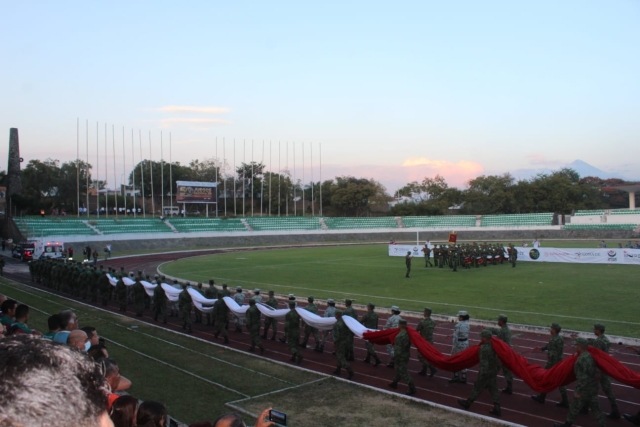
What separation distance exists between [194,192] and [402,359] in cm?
5697

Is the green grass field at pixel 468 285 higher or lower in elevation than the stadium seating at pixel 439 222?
lower

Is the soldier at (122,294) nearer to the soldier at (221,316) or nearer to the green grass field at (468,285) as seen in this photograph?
the soldier at (221,316)

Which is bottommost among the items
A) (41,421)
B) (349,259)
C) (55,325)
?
(349,259)

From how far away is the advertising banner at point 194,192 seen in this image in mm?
63125

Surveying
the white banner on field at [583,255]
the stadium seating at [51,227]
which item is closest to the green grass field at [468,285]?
the white banner on field at [583,255]

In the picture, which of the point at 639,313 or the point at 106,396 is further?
the point at 639,313

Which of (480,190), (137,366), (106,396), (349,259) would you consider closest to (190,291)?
(137,366)

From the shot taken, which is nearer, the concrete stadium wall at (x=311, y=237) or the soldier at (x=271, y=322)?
the soldier at (x=271, y=322)

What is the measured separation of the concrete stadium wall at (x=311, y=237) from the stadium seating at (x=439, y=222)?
4.14m

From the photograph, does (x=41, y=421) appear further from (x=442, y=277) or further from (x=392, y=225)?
(x=392, y=225)

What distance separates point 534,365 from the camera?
357 inches

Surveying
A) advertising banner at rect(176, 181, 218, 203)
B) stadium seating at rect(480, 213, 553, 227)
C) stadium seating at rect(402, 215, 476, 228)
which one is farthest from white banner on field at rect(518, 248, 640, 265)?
advertising banner at rect(176, 181, 218, 203)

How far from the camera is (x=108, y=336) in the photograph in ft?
50.5

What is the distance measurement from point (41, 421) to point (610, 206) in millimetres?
104372
